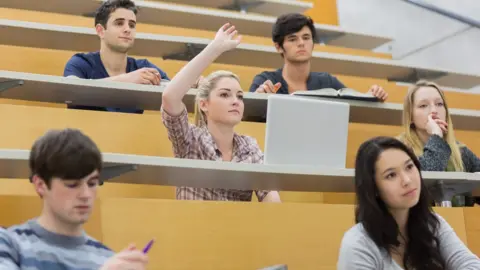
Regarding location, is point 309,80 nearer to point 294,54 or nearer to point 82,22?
point 294,54

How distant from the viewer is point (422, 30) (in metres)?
3.10

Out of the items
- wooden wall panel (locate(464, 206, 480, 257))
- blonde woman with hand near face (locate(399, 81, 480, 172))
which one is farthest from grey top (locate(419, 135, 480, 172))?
wooden wall panel (locate(464, 206, 480, 257))

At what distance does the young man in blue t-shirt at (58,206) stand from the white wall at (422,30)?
88.5 inches

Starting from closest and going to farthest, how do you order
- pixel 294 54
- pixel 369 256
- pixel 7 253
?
pixel 7 253
pixel 369 256
pixel 294 54

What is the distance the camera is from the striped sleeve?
0.86 m

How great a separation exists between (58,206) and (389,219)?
1.71 ft

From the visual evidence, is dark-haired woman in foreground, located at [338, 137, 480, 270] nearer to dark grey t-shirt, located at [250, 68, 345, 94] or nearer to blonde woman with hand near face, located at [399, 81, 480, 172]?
blonde woman with hand near face, located at [399, 81, 480, 172]

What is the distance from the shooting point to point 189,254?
121 centimetres

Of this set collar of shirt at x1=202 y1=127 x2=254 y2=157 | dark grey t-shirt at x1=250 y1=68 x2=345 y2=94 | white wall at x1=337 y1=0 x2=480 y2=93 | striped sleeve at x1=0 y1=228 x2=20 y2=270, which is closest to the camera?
striped sleeve at x1=0 y1=228 x2=20 y2=270

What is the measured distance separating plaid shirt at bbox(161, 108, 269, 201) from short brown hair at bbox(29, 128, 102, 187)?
1.78ft

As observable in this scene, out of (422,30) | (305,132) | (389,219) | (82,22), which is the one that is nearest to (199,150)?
(305,132)

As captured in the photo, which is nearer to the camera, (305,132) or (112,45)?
(305,132)

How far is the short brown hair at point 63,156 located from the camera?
0.88 meters

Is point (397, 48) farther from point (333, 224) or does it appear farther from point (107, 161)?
point (107, 161)
